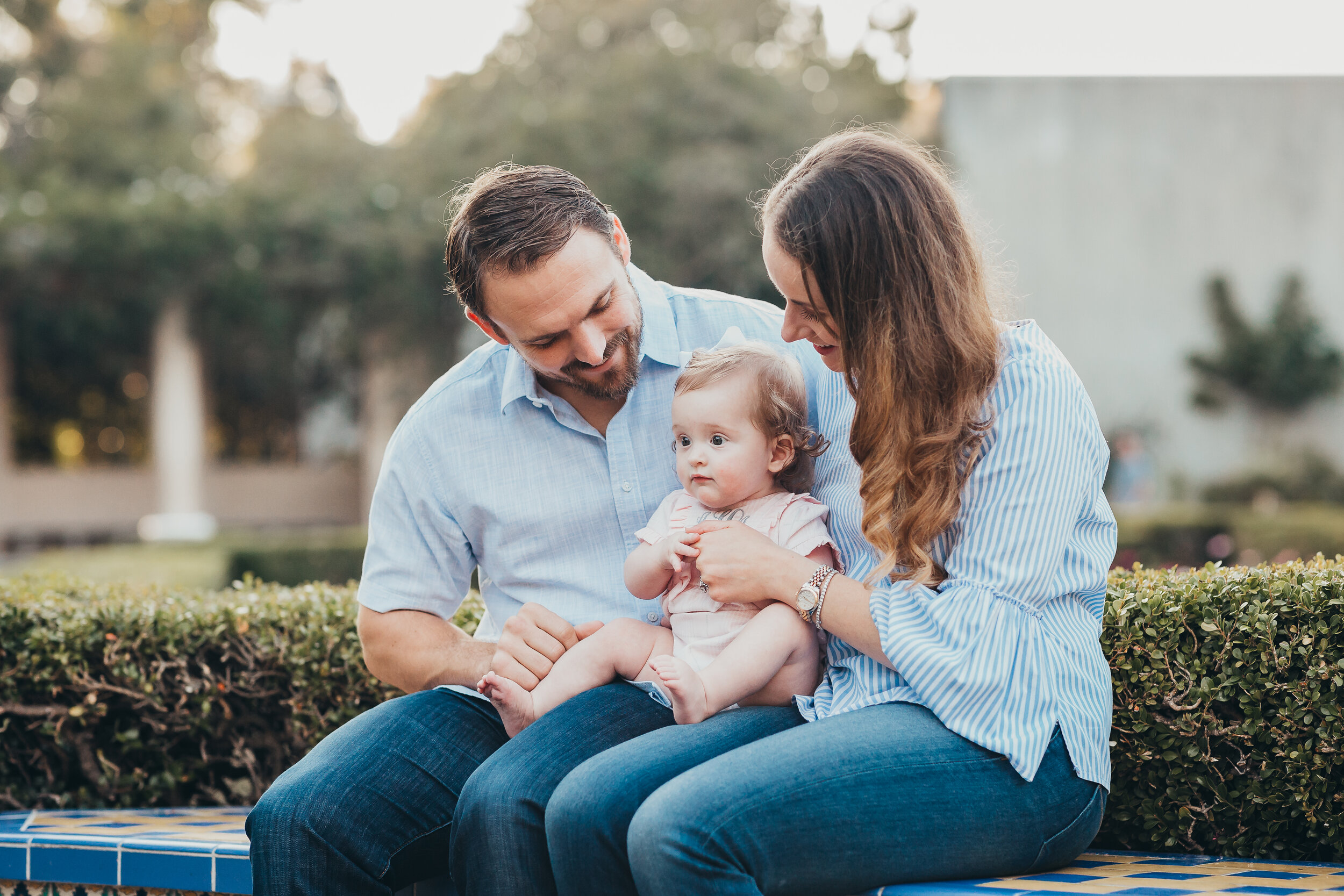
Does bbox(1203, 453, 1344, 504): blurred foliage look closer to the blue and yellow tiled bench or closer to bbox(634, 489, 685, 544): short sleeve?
the blue and yellow tiled bench

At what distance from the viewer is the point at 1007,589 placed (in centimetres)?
202

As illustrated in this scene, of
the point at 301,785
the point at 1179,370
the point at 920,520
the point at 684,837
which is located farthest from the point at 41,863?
the point at 1179,370

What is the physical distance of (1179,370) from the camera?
20.3 metres

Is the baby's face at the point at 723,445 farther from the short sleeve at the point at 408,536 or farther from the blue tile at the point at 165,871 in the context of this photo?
the blue tile at the point at 165,871

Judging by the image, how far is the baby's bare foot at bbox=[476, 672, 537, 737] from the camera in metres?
2.38

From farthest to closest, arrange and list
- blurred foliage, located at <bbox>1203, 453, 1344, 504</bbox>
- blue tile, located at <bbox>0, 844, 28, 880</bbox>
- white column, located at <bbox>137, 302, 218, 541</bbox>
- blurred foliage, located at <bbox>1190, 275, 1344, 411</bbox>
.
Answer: blurred foliage, located at <bbox>1190, 275, 1344, 411</bbox>, white column, located at <bbox>137, 302, 218, 541</bbox>, blurred foliage, located at <bbox>1203, 453, 1344, 504</bbox>, blue tile, located at <bbox>0, 844, 28, 880</bbox>

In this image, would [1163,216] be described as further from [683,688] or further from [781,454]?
[683,688]

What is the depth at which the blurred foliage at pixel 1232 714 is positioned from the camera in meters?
2.38

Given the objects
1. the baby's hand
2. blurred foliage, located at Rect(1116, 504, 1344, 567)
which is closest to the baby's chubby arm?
the baby's hand

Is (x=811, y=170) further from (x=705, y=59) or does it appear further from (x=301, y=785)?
(x=705, y=59)

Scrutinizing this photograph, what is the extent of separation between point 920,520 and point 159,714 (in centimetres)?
233

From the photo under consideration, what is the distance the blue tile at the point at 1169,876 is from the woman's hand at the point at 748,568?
0.83 metres

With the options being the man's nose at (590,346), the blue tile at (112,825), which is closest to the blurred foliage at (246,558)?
the blue tile at (112,825)

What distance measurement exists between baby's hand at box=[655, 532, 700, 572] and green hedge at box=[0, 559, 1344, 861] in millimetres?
962
